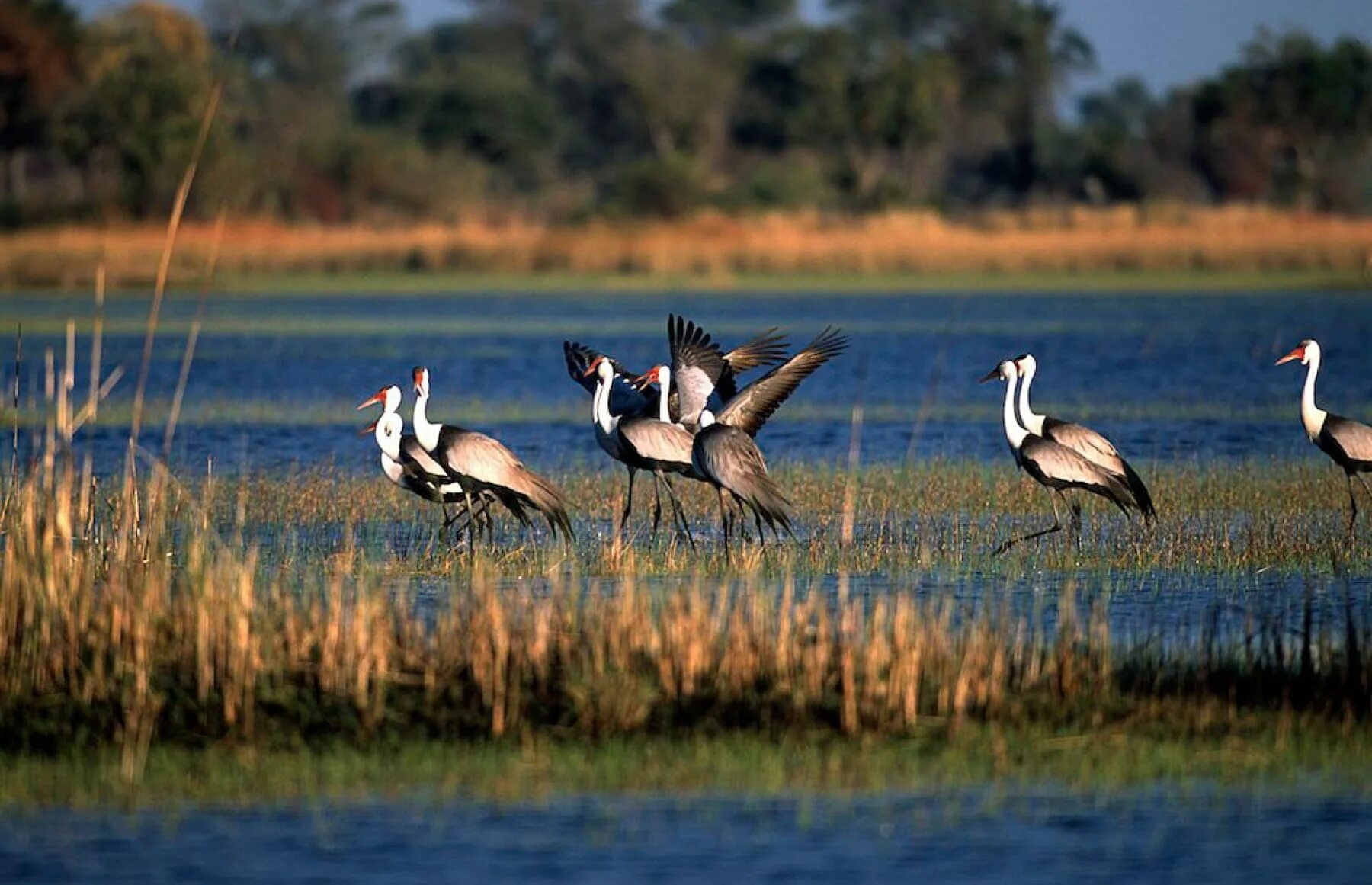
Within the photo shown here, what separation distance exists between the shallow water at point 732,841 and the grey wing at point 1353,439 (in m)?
6.10

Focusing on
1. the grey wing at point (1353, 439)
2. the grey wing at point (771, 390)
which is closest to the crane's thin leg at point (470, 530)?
the grey wing at point (771, 390)

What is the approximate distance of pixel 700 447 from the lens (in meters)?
12.7

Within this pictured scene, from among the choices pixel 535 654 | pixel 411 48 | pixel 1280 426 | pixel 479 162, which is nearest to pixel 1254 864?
pixel 535 654

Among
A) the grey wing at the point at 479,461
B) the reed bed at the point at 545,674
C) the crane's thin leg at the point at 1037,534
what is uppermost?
the grey wing at the point at 479,461

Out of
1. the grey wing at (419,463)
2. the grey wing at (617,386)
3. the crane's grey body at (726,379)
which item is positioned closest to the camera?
the grey wing at (419,463)

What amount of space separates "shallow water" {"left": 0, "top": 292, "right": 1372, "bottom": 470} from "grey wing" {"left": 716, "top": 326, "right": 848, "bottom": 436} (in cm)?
118

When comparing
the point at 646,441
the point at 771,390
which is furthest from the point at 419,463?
the point at 771,390

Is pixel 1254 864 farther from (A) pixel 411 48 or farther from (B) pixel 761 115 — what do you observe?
(A) pixel 411 48

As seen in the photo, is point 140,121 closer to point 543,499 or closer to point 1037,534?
point 543,499

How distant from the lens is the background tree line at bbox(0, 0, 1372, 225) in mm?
56156

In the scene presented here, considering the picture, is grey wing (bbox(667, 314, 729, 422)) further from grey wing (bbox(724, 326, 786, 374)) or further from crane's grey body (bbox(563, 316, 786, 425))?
grey wing (bbox(724, 326, 786, 374))

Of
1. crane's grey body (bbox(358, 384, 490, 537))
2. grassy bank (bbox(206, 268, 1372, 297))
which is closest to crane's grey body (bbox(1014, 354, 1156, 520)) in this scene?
crane's grey body (bbox(358, 384, 490, 537))

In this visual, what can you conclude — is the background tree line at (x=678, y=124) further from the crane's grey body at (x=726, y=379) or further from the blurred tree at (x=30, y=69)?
the crane's grey body at (x=726, y=379)

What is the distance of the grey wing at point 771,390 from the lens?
44.9 ft
